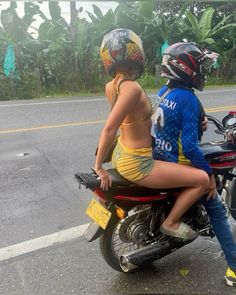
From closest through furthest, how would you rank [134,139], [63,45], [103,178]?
[103,178]
[134,139]
[63,45]

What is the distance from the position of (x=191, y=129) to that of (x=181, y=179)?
14.0 inches

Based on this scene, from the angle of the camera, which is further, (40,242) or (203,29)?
(203,29)

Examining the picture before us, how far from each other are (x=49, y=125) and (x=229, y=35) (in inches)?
534

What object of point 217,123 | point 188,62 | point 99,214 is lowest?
point 99,214

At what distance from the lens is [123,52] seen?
9.50ft

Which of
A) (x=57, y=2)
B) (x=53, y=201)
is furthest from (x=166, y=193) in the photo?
(x=57, y=2)

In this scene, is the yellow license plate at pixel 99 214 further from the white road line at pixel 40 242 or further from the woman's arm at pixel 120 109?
the white road line at pixel 40 242

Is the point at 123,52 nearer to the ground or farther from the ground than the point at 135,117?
Answer: farther from the ground

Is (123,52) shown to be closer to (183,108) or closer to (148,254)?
(183,108)

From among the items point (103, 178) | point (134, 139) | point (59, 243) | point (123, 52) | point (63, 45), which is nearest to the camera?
point (123, 52)

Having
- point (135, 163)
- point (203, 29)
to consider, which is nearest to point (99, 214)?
point (135, 163)

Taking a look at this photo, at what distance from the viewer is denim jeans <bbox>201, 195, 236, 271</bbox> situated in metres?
3.32

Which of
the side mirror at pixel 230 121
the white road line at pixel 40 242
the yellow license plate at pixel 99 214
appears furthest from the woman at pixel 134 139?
the white road line at pixel 40 242

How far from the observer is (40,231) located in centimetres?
419
